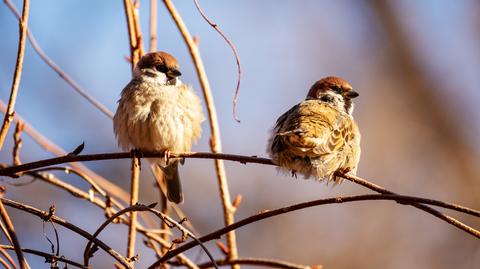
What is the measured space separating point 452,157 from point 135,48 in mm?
6556

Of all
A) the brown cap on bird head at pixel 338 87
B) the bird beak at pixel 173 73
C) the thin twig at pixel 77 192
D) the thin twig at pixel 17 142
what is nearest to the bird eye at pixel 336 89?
the brown cap on bird head at pixel 338 87

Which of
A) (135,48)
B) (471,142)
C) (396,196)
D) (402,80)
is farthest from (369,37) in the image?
(396,196)

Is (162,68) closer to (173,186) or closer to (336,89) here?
(173,186)

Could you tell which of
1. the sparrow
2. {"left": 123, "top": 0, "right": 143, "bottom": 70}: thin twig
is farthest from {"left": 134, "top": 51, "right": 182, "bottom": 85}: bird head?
{"left": 123, "top": 0, "right": 143, "bottom": 70}: thin twig

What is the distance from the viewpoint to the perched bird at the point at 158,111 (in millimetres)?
3955

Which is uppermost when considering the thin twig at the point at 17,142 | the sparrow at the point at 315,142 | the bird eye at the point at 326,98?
the bird eye at the point at 326,98

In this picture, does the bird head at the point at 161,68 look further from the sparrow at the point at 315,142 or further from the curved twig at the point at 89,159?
the curved twig at the point at 89,159

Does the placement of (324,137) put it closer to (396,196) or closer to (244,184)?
(396,196)

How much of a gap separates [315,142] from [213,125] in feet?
2.18

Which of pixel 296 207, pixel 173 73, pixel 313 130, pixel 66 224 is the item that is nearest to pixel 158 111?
pixel 173 73

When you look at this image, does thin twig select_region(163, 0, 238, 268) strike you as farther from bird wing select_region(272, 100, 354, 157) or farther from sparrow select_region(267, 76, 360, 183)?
bird wing select_region(272, 100, 354, 157)

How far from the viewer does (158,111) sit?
402 cm

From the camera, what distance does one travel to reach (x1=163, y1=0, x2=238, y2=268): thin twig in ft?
9.30

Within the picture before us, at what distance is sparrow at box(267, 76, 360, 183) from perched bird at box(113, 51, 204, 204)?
604mm
